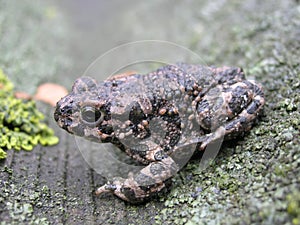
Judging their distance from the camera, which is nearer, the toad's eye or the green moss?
the toad's eye

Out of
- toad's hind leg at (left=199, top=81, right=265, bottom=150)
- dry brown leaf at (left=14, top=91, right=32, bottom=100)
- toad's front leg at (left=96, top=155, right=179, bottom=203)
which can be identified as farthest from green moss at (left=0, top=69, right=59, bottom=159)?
toad's hind leg at (left=199, top=81, right=265, bottom=150)

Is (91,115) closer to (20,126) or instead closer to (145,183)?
(145,183)

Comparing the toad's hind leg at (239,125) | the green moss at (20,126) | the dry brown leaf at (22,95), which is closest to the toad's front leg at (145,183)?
the toad's hind leg at (239,125)

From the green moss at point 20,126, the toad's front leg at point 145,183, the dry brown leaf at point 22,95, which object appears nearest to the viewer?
the toad's front leg at point 145,183

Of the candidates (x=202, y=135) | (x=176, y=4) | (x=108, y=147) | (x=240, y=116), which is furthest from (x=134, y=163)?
(x=176, y=4)

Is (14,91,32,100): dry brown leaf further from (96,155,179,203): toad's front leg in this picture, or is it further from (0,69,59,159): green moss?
(96,155,179,203): toad's front leg

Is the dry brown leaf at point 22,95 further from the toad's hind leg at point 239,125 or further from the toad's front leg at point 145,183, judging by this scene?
the toad's hind leg at point 239,125

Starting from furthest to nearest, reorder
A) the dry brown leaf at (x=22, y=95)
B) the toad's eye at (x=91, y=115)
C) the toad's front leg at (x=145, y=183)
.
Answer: the dry brown leaf at (x=22, y=95) → the toad's eye at (x=91, y=115) → the toad's front leg at (x=145, y=183)
